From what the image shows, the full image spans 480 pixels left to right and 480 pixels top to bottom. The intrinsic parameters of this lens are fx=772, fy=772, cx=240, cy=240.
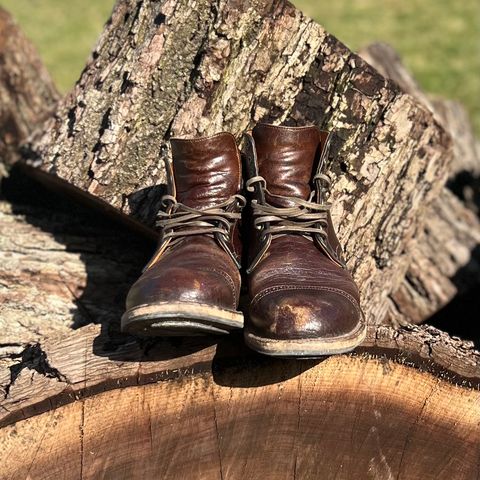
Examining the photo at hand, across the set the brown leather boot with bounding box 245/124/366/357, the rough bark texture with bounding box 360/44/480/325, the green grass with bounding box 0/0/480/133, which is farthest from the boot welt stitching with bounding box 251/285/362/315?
the green grass with bounding box 0/0/480/133

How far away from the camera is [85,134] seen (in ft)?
8.68

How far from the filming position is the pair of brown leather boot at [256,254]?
5.89 ft

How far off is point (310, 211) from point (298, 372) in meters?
0.46

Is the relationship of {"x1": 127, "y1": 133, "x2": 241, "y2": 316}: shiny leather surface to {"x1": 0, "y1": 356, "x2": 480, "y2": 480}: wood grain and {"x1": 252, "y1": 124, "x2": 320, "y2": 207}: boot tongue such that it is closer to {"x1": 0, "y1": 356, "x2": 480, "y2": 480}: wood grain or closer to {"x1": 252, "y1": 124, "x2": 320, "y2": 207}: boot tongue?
{"x1": 252, "y1": 124, "x2": 320, "y2": 207}: boot tongue

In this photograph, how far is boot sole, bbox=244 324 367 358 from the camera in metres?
1.75

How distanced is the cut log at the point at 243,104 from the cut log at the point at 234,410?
26.2 inches

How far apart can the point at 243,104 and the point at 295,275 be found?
805 mm

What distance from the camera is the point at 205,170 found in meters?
2.14

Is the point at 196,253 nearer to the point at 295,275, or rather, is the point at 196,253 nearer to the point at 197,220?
the point at 197,220

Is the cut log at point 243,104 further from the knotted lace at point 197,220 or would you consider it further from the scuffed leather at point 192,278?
the scuffed leather at point 192,278

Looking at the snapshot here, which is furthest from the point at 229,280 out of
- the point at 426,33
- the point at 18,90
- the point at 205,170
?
the point at 426,33

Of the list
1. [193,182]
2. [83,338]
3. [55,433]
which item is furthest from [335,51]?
[55,433]

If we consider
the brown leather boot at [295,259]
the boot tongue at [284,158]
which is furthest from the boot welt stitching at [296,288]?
the boot tongue at [284,158]

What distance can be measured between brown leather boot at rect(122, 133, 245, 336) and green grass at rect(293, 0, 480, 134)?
4.93 m
